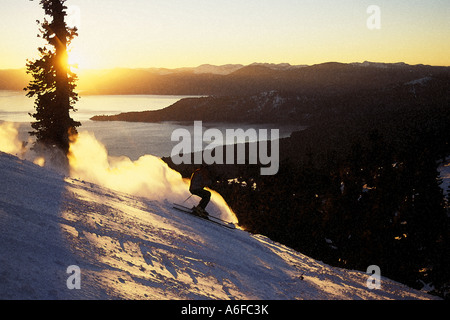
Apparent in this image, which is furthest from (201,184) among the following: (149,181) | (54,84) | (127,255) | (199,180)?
(54,84)

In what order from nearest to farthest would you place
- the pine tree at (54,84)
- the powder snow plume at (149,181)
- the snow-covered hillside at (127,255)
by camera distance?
the snow-covered hillside at (127,255) → the powder snow plume at (149,181) → the pine tree at (54,84)

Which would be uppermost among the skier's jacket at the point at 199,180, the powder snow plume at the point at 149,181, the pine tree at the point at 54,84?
the pine tree at the point at 54,84

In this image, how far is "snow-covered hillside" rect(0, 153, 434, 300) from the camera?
19.4ft

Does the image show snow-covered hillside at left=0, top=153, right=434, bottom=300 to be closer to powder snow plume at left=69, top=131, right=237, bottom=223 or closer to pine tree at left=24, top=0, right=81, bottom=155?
powder snow plume at left=69, top=131, right=237, bottom=223

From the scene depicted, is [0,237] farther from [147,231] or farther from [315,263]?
[315,263]

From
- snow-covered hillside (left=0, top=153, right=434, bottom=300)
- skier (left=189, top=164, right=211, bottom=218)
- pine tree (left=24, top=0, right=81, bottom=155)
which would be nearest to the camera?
snow-covered hillside (left=0, top=153, right=434, bottom=300)

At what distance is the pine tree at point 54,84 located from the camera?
27.6 metres

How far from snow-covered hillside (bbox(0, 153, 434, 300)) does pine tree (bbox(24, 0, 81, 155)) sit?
18.1 metres

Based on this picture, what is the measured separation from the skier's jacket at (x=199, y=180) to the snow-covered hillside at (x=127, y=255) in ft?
4.67

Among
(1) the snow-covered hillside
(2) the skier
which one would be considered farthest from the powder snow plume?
(1) the snow-covered hillside

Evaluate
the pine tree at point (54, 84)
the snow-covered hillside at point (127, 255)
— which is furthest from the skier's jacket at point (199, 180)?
the pine tree at point (54, 84)

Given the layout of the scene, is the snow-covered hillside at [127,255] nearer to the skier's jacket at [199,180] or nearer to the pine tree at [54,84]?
the skier's jacket at [199,180]

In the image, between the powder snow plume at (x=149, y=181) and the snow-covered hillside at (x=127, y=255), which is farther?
the powder snow plume at (x=149, y=181)

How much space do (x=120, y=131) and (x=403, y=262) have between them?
170 metres
